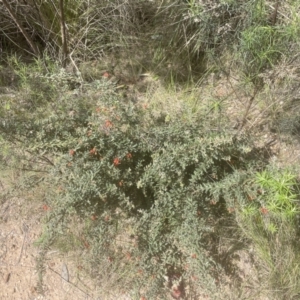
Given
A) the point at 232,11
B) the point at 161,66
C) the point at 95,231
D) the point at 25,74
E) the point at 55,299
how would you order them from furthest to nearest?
the point at 161,66 < the point at 25,74 < the point at 232,11 < the point at 55,299 < the point at 95,231

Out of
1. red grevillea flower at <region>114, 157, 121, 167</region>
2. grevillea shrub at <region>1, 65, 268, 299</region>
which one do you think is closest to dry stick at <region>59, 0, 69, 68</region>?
grevillea shrub at <region>1, 65, 268, 299</region>

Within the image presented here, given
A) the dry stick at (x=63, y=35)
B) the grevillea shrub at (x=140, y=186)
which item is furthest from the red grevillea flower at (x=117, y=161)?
the dry stick at (x=63, y=35)

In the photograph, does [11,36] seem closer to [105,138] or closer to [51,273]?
[105,138]

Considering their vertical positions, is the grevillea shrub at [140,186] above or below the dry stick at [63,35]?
below

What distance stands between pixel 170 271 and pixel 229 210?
1.63 feet

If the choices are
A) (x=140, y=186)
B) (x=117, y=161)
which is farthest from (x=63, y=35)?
(x=140, y=186)

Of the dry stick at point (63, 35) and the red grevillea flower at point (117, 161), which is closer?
the red grevillea flower at point (117, 161)

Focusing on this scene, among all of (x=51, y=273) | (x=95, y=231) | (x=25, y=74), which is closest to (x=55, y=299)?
(x=51, y=273)

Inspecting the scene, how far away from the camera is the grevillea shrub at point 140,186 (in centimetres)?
189

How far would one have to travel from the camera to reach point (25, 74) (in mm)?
2508

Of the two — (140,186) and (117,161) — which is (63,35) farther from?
(140,186)

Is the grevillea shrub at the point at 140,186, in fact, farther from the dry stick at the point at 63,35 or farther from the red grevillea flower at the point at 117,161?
the dry stick at the point at 63,35

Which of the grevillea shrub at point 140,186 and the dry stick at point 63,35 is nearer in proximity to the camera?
the grevillea shrub at point 140,186

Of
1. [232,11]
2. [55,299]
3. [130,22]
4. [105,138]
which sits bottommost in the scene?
[55,299]
